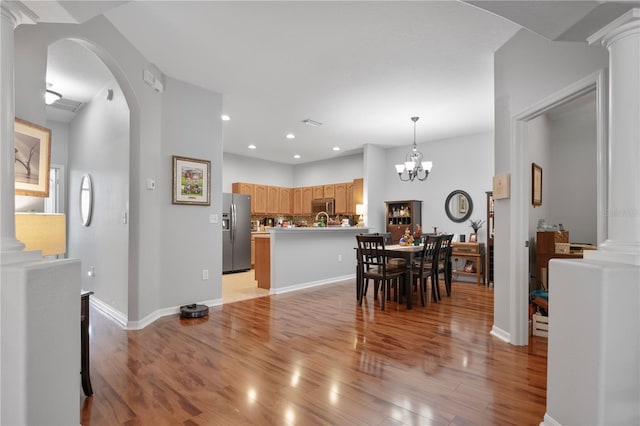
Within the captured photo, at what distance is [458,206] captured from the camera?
6.21 metres

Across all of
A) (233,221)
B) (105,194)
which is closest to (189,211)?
(105,194)

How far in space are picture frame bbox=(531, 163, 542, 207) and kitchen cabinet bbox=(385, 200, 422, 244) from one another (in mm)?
2634

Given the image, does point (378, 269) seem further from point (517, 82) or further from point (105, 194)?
point (105, 194)

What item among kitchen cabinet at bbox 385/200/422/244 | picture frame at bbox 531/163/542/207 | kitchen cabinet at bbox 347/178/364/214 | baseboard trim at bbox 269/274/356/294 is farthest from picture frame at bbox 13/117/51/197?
kitchen cabinet at bbox 347/178/364/214

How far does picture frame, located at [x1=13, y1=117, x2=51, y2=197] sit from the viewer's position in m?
1.91

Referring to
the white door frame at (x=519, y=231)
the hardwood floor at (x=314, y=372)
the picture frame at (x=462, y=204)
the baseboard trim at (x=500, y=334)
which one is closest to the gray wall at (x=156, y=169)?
the hardwood floor at (x=314, y=372)

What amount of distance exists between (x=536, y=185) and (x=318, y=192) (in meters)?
5.38

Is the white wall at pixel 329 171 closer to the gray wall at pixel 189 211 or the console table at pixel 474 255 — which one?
the console table at pixel 474 255

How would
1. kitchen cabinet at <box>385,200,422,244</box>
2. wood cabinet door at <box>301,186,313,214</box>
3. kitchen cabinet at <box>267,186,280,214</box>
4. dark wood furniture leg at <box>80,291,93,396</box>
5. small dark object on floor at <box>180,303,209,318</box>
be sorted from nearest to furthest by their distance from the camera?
dark wood furniture leg at <box>80,291,93,396</box> → small dark object on floor at <box>180,303,209,318</box> → kitchen cabinet at <box>385,200,422,244</box> → kitchen cabinet at <box>267,186,280,214</box> → wood cabinet door at <box>301,186,313,214</box>

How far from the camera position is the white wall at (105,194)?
350cm

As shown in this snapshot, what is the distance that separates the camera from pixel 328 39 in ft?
9.61

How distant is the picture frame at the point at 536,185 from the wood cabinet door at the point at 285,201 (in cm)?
624

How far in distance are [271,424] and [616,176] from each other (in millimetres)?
2124

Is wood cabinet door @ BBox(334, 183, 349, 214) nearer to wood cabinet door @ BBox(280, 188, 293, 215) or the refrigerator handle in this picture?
wood cabinet door @ BBox(280, 188, 293, 215)
